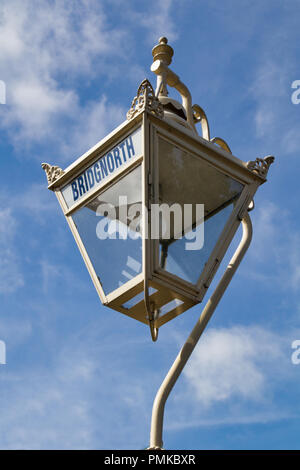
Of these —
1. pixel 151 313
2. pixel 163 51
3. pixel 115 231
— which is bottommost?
pixel 151 313

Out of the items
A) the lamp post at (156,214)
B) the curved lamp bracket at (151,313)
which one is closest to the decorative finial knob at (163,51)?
the lamp post at (156,214)

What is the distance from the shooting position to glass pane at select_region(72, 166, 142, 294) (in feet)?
28.8

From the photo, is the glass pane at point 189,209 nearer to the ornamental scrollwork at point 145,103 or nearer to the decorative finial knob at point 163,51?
the ornamental scrollwork at point 145,103

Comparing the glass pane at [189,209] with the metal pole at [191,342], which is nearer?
the metal pole at [191,342]

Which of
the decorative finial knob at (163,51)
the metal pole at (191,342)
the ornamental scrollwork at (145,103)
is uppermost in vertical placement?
the decorative finial knob at (163,51)

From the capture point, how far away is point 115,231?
9062 millimetres

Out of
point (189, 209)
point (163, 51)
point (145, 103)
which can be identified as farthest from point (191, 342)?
point (163, 51)

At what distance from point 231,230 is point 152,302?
1140mm

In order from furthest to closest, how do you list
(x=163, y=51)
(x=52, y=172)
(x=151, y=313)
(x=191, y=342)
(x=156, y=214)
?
(x=163, y=51), (x=52, y=172), (x=191, y=342), (x=151, y=313), (x=156, y=214)

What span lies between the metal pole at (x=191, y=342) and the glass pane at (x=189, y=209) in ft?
1.77

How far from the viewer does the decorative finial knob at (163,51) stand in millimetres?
10641

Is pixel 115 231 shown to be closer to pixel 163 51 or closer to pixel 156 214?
pixel 156 214

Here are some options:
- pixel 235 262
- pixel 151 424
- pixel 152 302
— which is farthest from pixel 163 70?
pixel 151 424

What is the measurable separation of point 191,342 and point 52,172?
2.31 m
